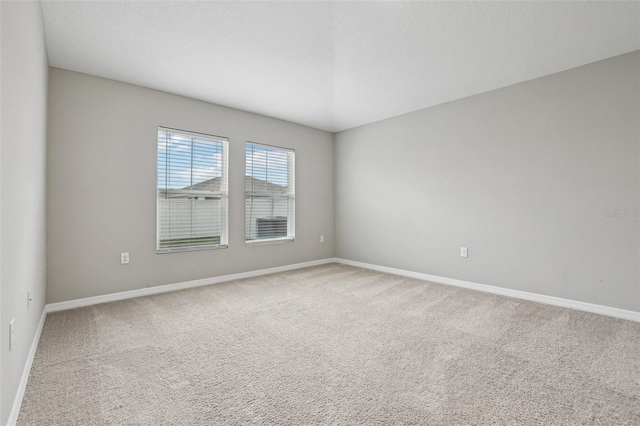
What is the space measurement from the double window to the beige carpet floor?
1.00 metres

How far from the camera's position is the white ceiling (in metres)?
2.18

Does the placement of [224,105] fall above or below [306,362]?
above

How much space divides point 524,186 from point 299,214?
310cm

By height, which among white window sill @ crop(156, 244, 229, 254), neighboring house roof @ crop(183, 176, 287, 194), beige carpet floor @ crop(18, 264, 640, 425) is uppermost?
neighboring house roof @ crop(183, 176, 287, 194)

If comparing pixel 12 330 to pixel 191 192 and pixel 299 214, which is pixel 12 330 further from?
pixel 299 214

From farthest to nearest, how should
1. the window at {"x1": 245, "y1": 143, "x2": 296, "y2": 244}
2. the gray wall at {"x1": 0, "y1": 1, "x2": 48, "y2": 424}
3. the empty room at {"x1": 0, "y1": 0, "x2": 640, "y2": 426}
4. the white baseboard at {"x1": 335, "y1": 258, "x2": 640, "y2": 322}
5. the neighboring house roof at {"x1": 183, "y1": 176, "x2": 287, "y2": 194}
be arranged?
the window at {"x1": 245, "y1": 143, "x2": 296, "y2": 244}, the neighboring house roof at {"x1": 183, "y1": 176, "x2": 287, "y2": 194}, the white baseboard at {"x1": 335, "y1": 258, "x2": 640, "y2": 322}, the empty room at {"x1": 0, "y1": 0, "x2": 640, "y2": 426}, the gray wall at {"x1": 0, "y1": 1, "x2": 48, "y2": 424}

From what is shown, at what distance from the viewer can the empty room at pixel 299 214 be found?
1.62 meters

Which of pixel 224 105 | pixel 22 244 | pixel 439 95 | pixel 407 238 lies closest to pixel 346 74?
pixel 439 95

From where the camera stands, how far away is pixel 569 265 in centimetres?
304

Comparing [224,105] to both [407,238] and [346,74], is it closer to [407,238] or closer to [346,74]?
[346,74]

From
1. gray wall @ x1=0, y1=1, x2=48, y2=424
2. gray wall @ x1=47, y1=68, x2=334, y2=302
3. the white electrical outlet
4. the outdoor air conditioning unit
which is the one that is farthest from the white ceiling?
the white electrical outlet

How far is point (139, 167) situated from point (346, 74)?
100 inches

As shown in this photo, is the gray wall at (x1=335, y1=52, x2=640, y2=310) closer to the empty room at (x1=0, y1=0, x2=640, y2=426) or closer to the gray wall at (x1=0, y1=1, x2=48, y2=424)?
the empty room at (x1=0, y1=0, x2=640, y2=426)

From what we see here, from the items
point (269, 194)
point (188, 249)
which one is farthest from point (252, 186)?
point (188, 249)
